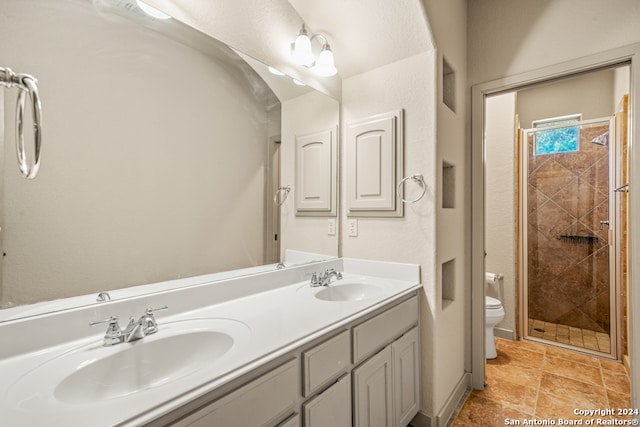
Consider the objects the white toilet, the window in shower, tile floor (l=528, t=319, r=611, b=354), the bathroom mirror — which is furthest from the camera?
the window in shower

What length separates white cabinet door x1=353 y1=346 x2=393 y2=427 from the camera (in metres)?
1.20

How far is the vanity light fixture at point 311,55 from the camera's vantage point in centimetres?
163

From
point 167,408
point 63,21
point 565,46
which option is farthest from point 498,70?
point 167,408

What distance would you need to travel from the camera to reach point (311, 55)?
1.68m

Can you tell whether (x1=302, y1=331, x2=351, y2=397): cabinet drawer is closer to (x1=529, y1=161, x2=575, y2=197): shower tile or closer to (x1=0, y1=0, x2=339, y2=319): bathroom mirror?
(x1=0, y1=0, x2=339, y2=319): bathroom mirror

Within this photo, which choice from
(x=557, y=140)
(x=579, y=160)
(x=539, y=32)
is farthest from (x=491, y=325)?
(x=539, y=32)

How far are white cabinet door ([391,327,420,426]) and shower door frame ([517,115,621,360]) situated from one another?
6.11 ft

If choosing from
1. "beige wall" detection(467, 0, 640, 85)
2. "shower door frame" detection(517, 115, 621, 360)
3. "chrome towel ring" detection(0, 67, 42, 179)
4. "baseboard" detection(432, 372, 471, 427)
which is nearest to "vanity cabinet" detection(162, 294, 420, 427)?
"baseboard" detection(432, 372, 471, 427)

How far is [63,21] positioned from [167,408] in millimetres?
1149

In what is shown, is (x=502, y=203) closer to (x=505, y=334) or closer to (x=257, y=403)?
(x=505, y=334)

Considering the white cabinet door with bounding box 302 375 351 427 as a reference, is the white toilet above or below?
below

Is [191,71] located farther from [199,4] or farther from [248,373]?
[248,373]

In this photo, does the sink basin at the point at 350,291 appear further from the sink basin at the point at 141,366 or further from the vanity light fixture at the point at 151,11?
the vanity light fixture at the point at 151,11

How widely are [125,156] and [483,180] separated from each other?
2082 mm
